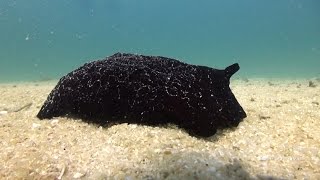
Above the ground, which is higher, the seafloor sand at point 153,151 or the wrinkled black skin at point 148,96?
the wrinkled black skin at point 148,96

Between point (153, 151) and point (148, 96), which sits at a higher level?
point (148, 96)

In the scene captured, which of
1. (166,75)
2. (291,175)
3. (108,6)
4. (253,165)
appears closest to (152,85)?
(166,75)

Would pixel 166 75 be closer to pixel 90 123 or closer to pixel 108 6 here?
pixel 90 123

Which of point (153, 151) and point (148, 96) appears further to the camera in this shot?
point (148, 96)

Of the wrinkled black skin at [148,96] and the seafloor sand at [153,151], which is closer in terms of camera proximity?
the seafloor sand at [153,151]
